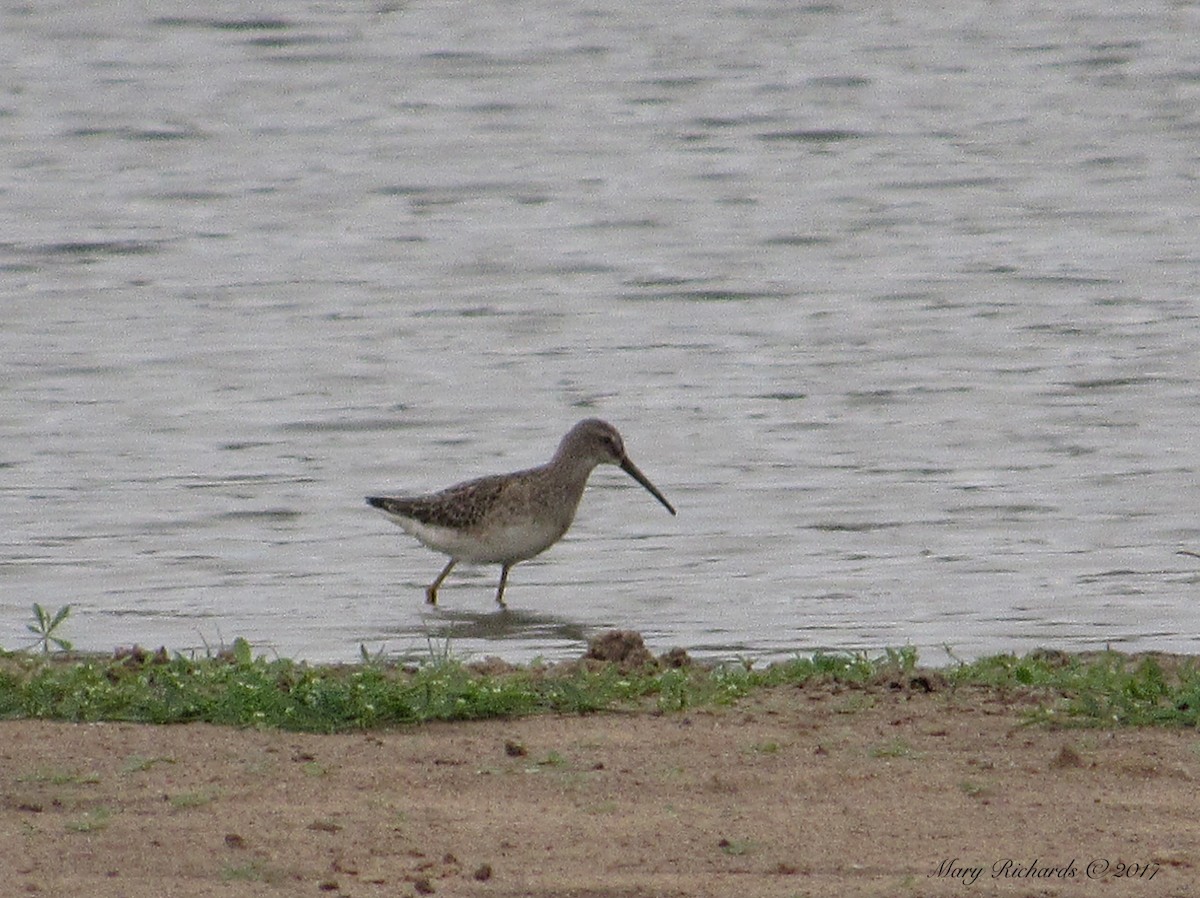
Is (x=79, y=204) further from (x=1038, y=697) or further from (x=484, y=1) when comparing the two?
(x=1038, y=697)

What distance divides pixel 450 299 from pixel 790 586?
7.40 metres

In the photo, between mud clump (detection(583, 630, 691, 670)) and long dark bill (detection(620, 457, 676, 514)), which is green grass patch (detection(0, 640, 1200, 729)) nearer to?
mud clump (detection(583, 630, 691, 670))

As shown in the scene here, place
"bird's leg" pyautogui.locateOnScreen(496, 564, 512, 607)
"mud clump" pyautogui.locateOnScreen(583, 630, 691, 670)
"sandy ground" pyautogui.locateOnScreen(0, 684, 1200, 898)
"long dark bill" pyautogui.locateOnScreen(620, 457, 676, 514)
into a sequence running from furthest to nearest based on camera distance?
"long dark bill" pyautogui.locateOnScreen(620, 457, 676, 514) → "bird's leg" pyautogui.locateOnScreen(496, 564, 512, 607) → "mud clump" pyautogui.locateOnScreen(583, 630, 691, 670) → "sandy ground" pyautogui.locateOnScreen(0, 684, 1200, 898)

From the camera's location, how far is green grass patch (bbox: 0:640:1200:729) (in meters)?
7.32

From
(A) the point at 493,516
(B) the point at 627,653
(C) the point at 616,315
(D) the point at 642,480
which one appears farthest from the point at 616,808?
(C) the point at 616,315

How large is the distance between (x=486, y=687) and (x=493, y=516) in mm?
4051

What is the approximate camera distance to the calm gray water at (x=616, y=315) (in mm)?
11430

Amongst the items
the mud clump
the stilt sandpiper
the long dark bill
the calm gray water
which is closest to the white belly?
the stilt sandpiper

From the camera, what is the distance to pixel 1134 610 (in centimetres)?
1061

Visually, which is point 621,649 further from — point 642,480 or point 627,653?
point 642,480

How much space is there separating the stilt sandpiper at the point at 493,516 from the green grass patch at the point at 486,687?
3167 mm

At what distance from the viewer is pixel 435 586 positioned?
458 inches

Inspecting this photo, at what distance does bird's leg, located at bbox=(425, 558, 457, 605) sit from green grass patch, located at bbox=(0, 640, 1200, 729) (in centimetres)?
309

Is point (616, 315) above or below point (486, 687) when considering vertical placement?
below
